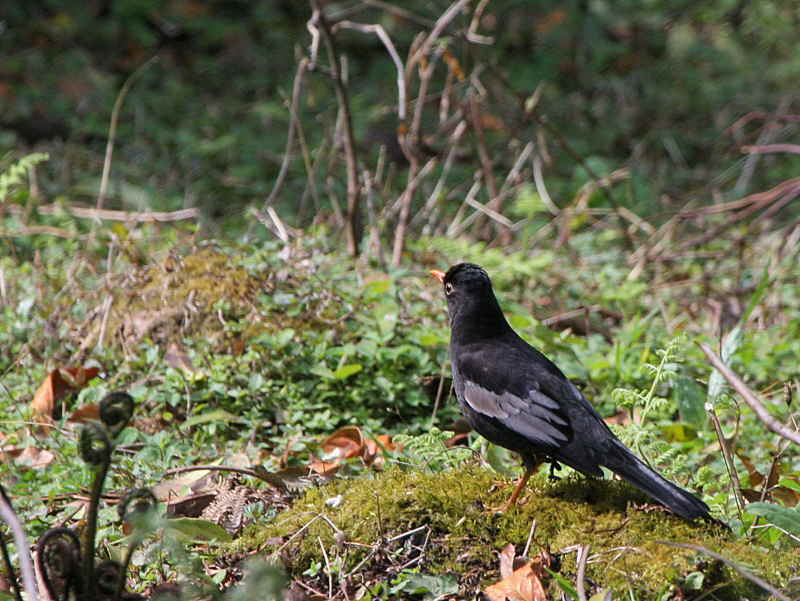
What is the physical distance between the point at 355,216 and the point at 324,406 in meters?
2.07

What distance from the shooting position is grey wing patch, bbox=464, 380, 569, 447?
3316 mm

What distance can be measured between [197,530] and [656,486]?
4.64 ft

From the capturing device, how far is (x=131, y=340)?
505 cm

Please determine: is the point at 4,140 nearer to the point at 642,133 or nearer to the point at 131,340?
the point at 131,340

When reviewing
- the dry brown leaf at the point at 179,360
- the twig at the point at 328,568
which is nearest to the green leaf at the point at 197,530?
the twig at the point at 328,568

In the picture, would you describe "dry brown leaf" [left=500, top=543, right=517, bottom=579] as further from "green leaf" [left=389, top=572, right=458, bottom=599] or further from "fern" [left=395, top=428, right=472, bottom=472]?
"fern" [left=395, top=428, right=472, bottom=472]

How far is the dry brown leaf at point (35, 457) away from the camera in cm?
417

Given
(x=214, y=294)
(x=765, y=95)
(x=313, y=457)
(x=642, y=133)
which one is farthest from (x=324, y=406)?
(x=765, y=95)

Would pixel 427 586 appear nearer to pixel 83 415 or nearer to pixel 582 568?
pixel 582 568

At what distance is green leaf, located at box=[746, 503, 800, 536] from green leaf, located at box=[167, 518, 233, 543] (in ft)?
5.38

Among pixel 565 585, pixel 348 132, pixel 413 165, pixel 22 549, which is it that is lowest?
pixel 413 165

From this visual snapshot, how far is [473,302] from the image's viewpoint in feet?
13.1

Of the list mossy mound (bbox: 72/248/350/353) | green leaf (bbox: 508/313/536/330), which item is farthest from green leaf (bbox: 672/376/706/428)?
mossy mound (bbox: 72/248/350/353)

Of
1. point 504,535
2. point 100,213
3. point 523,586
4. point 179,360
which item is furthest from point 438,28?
point 523,586
